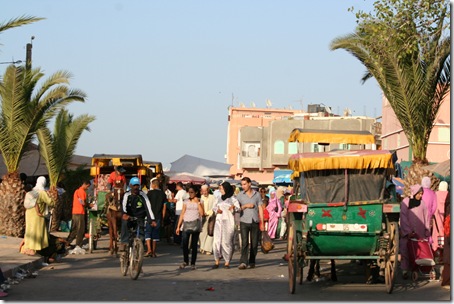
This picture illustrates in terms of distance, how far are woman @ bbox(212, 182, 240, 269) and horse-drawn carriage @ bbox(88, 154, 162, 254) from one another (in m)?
2.23

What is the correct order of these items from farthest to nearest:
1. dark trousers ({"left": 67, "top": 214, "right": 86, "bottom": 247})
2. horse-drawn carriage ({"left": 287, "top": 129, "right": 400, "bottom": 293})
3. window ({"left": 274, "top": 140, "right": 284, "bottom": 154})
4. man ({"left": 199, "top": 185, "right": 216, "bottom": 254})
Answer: window ({"left": 274, "top": 140, "right": 284, "bottom": 154})
man ({"left": 199, "top": 185, "right": 216, "bottom": 254})
dark trousers ({"left": 67, "top": 214, "right": 86, "bottom": 247})
horse-drawn carriage ({"left": 287, "top": 129, "right": 400, "bottom": 293})

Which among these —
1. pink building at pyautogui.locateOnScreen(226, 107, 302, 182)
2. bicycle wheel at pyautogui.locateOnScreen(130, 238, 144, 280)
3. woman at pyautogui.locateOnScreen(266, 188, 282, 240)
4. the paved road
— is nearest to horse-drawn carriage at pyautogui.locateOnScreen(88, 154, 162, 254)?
the paved road

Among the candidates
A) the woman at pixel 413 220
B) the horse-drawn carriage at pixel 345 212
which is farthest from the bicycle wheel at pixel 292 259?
the woman at pixel 413 220

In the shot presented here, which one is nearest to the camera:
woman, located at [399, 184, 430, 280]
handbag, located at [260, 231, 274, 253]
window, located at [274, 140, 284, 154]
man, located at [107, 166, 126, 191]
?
woman, located at [399, 184, 430, 280]

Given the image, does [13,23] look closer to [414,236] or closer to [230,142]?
[414,236]

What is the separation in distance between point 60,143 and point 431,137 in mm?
27466

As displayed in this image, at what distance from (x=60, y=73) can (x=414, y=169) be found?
448 inches

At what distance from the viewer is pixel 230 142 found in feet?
398

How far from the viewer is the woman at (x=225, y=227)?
18938 millimetres

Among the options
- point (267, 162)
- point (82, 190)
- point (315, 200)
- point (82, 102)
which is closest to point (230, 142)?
point (267, 162)

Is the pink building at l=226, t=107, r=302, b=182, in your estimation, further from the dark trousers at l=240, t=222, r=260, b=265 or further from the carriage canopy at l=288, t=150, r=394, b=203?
the carriage canopy at l=288, t=150, r=394, b=203

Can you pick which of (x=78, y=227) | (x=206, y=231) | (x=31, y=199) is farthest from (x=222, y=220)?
(x=78, y=227)

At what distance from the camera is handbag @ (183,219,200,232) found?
18828mm

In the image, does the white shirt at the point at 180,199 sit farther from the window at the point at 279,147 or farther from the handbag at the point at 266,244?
the window at the point at 279,147
